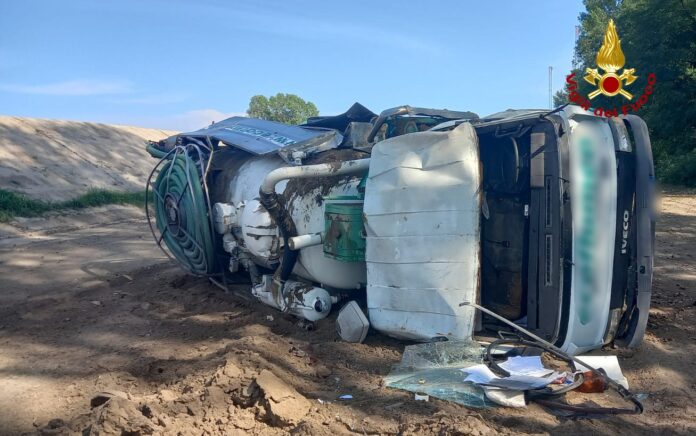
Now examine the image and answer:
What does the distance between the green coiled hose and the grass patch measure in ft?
19.6

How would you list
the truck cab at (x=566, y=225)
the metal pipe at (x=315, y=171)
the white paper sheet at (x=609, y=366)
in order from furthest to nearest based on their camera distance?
1. the metal pipe at (x=315, y=171)
2. the truck cab at (x=566, y=225)
3. the white paper sheet at (x=609, y=366)

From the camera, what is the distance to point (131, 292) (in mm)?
5730

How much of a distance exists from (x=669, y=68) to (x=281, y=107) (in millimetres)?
22783

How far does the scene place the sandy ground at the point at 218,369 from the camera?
2.75 meters

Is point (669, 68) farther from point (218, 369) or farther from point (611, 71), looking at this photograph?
point (218, 369)

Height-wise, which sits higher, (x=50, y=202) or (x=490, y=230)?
(x=490, y=230)

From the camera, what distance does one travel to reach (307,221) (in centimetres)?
446

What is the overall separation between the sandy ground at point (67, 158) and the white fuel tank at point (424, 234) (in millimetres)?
10184

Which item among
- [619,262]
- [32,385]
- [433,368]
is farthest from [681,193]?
[32,385]

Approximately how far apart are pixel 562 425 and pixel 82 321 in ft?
12.6

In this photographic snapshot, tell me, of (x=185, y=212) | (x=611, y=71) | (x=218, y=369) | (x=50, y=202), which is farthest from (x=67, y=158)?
(x=611, y=71)

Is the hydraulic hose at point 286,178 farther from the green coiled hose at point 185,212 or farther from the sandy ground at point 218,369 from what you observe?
the green coiled hose at point 185,212

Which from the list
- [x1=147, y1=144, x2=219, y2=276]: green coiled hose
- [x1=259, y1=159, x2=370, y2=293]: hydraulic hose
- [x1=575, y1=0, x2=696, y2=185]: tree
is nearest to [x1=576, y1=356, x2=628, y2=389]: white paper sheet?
[x1=259, y1=159, x2=370, y2=293]: hydraulic hose

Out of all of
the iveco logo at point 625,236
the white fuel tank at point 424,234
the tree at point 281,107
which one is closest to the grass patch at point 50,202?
the white fuel tank at point 424,234
